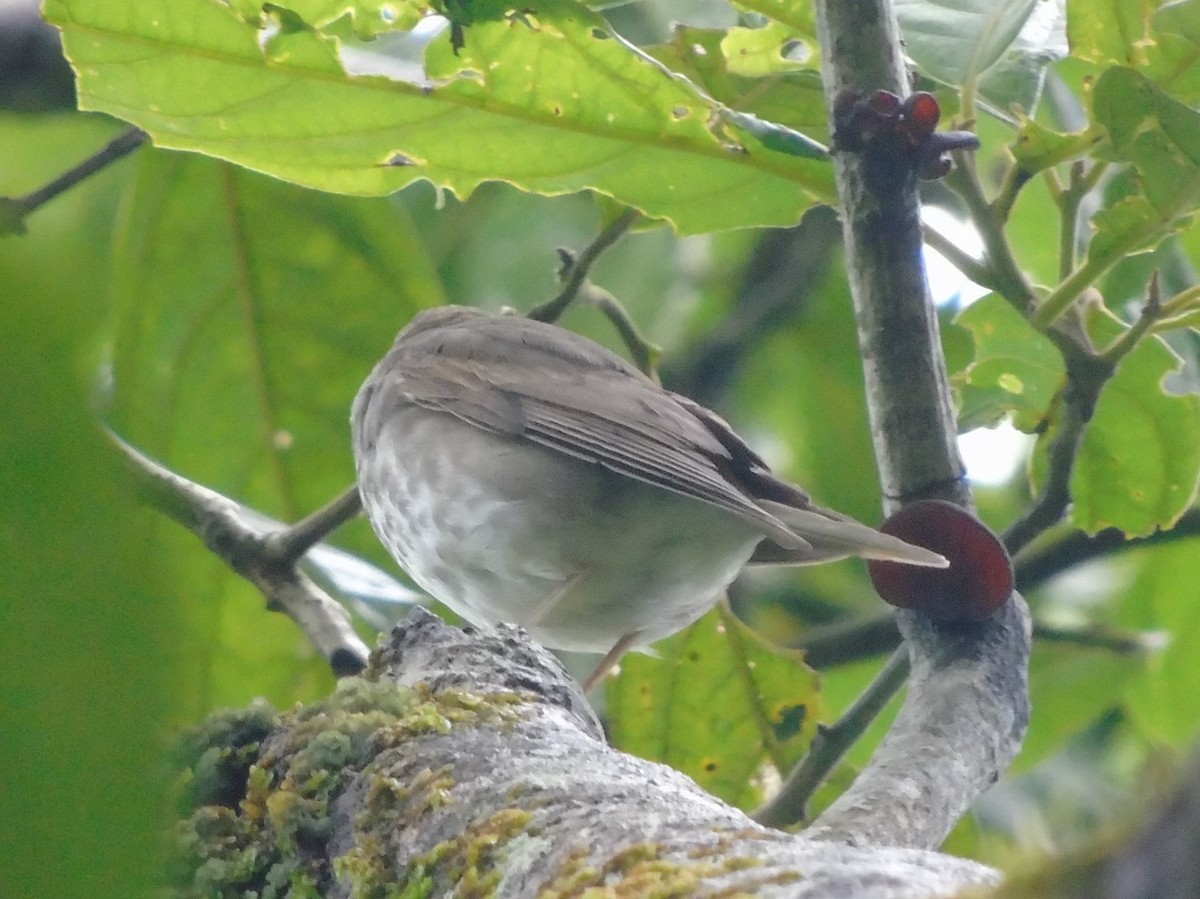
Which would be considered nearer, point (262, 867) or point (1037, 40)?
point (262, 867)

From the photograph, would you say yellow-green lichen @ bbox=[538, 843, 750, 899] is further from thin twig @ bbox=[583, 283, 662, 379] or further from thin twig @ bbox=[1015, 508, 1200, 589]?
thin twig @ bbox=[1015, 508, 1200, 589]

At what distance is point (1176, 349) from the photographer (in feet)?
10.4

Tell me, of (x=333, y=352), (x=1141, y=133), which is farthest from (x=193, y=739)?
(x=333, y=352)

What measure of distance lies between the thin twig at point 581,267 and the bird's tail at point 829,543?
2.16ft

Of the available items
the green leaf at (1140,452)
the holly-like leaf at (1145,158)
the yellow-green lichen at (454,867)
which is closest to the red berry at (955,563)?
the holly-like leaf at (1145,158)

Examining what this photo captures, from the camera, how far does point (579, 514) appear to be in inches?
125

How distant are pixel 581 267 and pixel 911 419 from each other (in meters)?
0.97

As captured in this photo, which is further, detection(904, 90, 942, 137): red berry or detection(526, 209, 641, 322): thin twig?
detection(526, 209, 641, 322): thin twig

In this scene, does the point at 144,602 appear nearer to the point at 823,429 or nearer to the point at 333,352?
the point at 333,352

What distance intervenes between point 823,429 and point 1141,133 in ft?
9.39

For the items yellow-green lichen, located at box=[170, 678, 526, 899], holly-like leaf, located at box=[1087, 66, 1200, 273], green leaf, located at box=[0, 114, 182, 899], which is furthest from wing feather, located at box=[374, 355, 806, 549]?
green leaf, located at box=[0, 114, 182, 899]

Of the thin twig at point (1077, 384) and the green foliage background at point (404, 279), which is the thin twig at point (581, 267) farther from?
the thin twig at point (1077, 384)

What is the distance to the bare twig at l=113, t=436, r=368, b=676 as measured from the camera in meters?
2.57

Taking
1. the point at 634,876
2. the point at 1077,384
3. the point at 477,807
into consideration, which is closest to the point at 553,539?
the point at 1077,384
